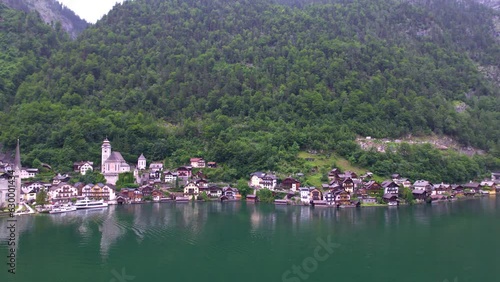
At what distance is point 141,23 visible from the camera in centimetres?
9481

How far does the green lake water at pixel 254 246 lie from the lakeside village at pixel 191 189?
5400 mm

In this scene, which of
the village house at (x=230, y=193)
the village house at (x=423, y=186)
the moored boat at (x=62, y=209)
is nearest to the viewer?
the moored boat at (x=62, y=209)

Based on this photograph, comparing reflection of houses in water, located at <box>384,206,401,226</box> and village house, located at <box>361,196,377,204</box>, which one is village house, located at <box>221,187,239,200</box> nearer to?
village house, located at <box>361,196,377,204</box>

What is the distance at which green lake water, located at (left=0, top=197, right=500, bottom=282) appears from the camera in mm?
22422

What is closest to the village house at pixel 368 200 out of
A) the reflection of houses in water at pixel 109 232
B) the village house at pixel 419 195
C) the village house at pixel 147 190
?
the village house at pixel 419 195

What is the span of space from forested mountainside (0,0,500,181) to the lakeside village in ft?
10.6

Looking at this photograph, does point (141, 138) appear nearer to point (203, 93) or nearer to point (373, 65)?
point (203, 93)

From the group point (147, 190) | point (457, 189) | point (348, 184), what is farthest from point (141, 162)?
point (457, 189)

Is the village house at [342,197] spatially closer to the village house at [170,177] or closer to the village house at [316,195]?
the village house at [316,195]

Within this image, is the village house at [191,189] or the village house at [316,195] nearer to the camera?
the village house at [316,195]

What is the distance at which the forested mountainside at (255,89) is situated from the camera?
58.4m

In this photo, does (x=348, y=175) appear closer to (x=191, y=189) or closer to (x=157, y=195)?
(x=191, y=189)

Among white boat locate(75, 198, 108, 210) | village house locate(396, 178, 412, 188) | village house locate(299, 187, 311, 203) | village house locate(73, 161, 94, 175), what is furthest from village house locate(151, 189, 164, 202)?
village house locate(396, 178, 412, 188)

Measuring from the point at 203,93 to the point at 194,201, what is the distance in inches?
1124
